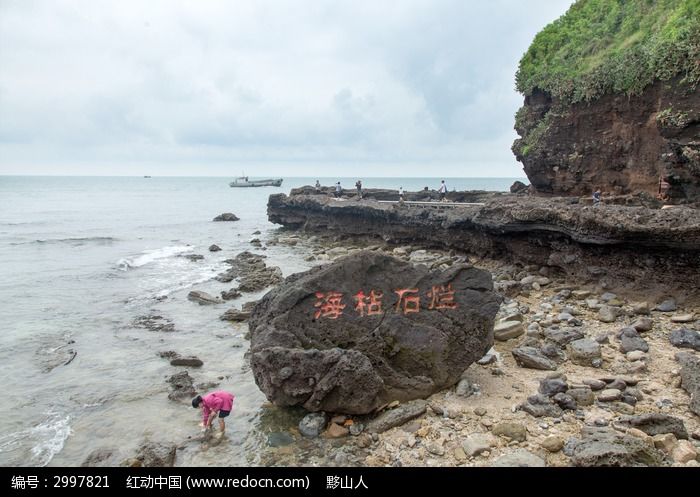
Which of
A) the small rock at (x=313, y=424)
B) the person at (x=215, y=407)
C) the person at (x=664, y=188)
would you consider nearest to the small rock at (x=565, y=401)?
the small rock at (x=313, y=424)

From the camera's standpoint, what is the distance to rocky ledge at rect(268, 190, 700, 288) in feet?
38.1

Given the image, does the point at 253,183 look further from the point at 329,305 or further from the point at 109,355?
the point at 329,305

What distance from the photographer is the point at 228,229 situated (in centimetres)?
4306

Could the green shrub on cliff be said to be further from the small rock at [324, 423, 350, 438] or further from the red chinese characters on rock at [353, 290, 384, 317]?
the small rock at [324, 423, 350, 438]

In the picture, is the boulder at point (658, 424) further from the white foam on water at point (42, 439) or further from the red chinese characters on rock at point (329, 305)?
the white foam on water at point (42, 439)

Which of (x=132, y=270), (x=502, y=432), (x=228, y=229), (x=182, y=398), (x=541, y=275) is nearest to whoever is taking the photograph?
(x=502, y=432)

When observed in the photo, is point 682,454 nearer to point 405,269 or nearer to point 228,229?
point 405,269

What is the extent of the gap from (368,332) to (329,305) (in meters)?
0.83

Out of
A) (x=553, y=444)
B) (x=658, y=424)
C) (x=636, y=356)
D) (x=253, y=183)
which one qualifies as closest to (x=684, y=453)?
(x=658, y=424)

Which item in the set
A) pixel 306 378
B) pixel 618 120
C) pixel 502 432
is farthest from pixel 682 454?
pixel 618 120

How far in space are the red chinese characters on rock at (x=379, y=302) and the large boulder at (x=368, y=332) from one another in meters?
0.02

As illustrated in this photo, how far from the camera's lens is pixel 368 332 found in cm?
786

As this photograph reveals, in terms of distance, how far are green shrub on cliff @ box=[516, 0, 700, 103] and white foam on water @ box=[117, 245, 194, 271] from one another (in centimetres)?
2351
